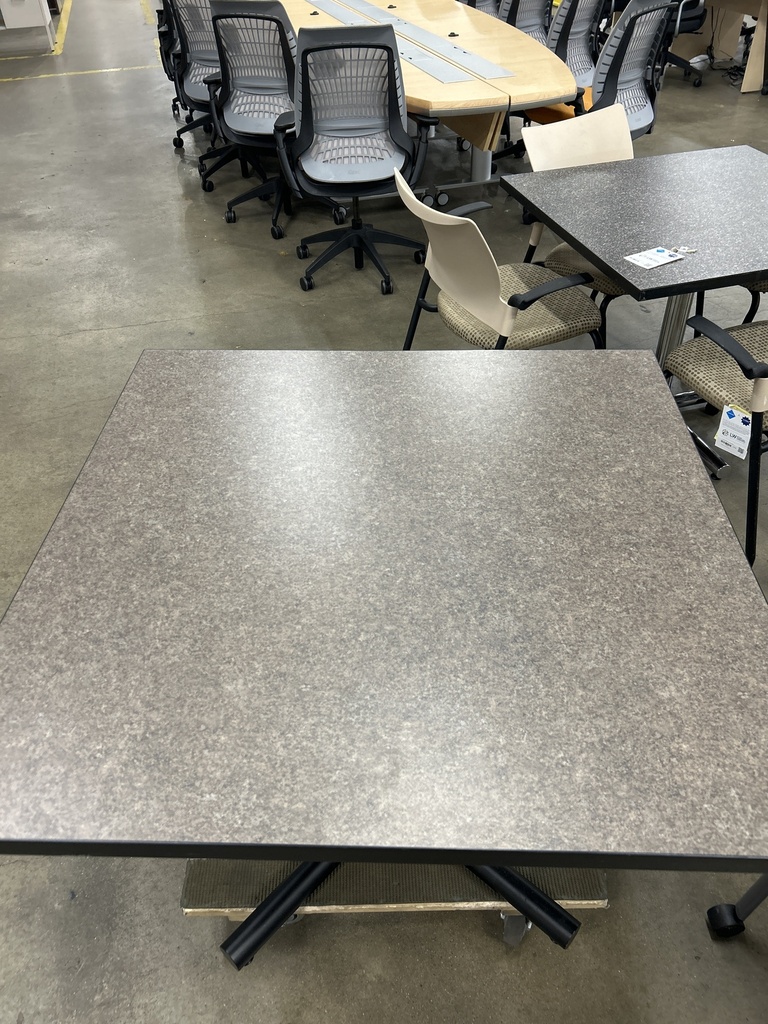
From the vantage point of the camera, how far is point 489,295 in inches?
85.0

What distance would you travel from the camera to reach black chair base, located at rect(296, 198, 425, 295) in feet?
11.6

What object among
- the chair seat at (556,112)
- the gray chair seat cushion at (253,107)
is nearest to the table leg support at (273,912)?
the gray chair seat cushion at (253,107)

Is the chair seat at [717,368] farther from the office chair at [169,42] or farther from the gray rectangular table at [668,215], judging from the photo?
the office chair at [169,42]

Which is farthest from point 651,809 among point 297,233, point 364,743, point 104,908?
point 297,233

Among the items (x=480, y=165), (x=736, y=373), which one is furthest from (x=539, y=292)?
(x=480, y=165)

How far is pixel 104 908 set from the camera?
1496mm

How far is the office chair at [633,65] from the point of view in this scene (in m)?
3.47

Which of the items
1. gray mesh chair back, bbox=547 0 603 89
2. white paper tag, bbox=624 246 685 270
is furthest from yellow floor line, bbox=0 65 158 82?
white paper tag, bbox=624 246 685 270

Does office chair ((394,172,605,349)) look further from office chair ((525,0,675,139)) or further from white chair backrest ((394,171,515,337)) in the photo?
office chair ((525,0,675,139))

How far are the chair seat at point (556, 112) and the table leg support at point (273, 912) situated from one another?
156 inches

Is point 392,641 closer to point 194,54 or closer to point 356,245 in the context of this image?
point 356,245

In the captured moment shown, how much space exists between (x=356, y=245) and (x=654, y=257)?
2.02m

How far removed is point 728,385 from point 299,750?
5.53 ft

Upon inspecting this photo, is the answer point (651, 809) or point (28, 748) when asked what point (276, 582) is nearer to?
point (28, 748)
